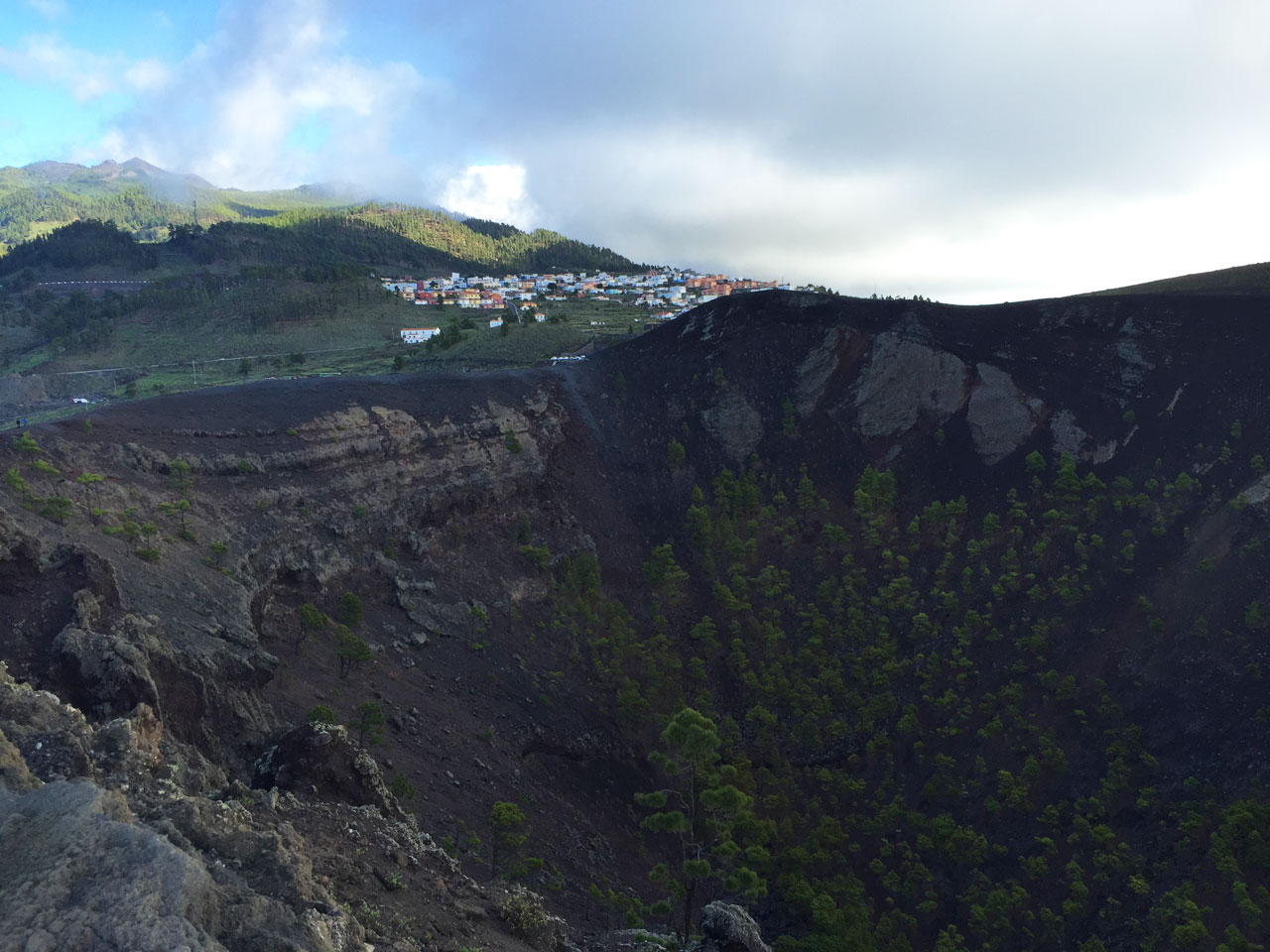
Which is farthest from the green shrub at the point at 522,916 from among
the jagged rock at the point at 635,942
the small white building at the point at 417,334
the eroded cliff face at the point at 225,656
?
the small white building at the point at 417,334

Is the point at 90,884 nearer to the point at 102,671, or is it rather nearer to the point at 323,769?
the point at 323,769

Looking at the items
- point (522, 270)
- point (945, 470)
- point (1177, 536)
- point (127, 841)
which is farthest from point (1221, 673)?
point (522, 270)

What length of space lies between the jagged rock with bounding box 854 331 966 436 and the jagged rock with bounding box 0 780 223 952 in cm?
4334

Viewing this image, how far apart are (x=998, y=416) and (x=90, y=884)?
1735 inches

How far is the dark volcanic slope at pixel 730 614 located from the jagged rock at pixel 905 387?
0.22 metres

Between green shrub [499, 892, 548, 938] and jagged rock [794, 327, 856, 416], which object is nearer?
green shrub [499, 892, 548, 938]

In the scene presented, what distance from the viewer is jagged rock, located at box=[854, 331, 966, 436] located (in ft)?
154

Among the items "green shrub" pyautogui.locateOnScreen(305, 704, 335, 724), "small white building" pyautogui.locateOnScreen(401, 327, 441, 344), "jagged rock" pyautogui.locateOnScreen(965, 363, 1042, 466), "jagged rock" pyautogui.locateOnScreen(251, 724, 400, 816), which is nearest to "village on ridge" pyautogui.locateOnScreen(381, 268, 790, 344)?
"small white building" pyautogui.locateOnScreen(401, 327, 441, 344)

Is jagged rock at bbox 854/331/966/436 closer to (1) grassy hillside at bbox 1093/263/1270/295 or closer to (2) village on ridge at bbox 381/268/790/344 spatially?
(1) grassy hillside at bbox 1093/263/1270/295

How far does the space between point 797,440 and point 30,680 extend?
39287 mm

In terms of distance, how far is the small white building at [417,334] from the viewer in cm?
8394

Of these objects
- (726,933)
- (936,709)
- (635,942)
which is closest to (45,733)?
(726,933)

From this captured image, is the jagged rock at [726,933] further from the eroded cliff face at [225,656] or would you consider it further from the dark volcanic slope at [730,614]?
the dark volcanic slope at [730,614]

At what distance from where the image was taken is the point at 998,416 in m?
44.3
